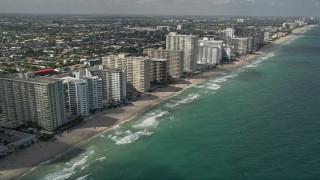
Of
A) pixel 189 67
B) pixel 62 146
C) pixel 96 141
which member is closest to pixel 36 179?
pixel 62 146

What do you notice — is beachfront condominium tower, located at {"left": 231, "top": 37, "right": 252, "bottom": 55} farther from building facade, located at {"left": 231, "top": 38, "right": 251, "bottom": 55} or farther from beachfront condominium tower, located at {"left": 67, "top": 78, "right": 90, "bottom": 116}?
beachfront condominium tower, located at {"left": 67, "top": 78, "right": 90, "bottom": 116}

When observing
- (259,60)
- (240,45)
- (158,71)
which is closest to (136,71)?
(158,71)

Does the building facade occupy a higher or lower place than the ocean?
higher

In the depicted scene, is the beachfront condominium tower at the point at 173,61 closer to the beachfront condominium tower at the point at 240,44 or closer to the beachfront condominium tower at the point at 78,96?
the beachfront condominium tower at the point at 78,96

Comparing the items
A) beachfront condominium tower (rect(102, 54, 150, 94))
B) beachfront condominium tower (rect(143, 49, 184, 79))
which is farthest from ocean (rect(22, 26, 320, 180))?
beachfront condominium tower (rect(143, 49, 184, 79))

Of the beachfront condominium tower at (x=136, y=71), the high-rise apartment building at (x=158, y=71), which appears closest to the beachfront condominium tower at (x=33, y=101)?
the beachfront condominium tower at (x=136, y=71)

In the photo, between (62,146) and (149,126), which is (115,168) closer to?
(62,146)
